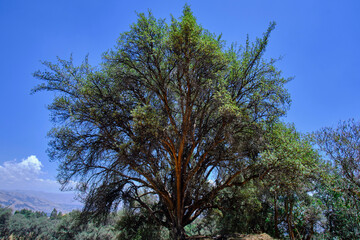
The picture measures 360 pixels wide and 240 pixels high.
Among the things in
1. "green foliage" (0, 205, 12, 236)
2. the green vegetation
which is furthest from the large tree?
"green foliage" (0, 205, 12, 236)

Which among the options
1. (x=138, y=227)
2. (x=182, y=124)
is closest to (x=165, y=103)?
(x=182, y=124)

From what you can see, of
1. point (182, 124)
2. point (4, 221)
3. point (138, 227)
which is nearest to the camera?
point (182, 124)

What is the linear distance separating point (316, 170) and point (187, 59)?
302 inches

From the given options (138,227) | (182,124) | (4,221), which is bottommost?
(4,221)

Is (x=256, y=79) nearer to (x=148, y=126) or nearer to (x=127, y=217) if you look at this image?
(x=148, y=126)

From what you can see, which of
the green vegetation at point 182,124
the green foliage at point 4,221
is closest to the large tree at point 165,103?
the green vegetation at point 182,124

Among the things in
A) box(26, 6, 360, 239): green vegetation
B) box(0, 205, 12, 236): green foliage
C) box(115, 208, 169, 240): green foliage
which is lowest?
box(0, 205, 12, 236): green foliage

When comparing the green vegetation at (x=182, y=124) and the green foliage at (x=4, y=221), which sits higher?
the green vegetation at (x=182, y=124)

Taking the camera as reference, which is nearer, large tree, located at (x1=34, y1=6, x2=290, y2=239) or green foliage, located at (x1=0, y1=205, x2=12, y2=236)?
large tree, located at (x1=34, y1=6, x2=290, y2=239)

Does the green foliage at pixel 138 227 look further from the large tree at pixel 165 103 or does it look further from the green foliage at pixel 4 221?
the green foliage at pixel 4 221

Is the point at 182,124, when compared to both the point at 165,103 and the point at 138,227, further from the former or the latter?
the point at 138,227

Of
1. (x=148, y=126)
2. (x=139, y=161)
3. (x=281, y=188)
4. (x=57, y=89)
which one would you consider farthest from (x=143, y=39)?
(x=281, y=188)

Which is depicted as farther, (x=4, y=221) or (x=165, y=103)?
(x=4, y=221)

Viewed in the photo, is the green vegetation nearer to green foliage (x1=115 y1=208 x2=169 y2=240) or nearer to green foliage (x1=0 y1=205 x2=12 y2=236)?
green foliage (x1=115 y1=208 x2=169 y2=240)
